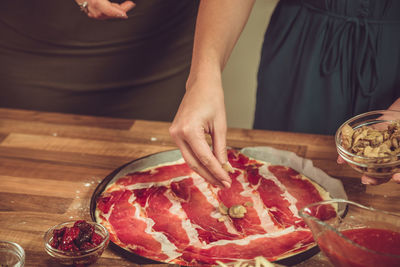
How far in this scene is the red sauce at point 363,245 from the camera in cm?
91

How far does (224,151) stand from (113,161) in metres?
0.57

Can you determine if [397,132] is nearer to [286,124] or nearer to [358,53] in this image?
[358,53]

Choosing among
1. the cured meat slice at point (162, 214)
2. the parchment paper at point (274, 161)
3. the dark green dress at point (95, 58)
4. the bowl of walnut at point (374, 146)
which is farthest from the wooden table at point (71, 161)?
the dark green dress at point (95, 58)

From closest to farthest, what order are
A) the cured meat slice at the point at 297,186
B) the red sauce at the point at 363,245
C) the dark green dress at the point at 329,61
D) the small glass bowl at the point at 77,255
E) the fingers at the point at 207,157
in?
1. the red sauce at the point at 363,245
2. the small glass bowl at the point at 77,255
3. the fingers at the point at 207,157
4. the cured meat slice at the point at 297,186
5. the dark green dress at the point at 329,61

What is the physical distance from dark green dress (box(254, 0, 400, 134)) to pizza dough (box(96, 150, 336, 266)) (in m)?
0.47

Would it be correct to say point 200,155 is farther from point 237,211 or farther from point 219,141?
point 237,211

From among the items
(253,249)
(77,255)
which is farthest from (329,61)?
(77,255)

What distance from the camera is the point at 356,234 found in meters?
1.03

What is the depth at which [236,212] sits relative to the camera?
4.83 feet

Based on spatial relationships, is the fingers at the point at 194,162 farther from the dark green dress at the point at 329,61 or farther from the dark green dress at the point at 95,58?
the dark green dress at the point at 95,58

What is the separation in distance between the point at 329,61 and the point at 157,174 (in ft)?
2.84

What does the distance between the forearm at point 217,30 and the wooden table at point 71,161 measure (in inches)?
17.8

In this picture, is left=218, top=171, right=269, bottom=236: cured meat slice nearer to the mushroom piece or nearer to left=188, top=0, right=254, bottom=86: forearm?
the mushroom piece

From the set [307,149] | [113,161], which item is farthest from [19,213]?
[307,149]
